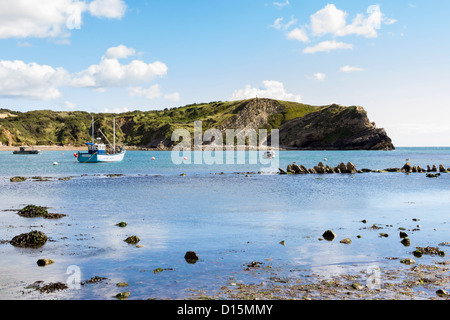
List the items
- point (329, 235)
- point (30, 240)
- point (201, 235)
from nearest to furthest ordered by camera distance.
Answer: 1. point (30, 240)
2. point (329, 235)
3. point (201, 235)

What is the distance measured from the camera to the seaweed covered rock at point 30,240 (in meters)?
21.3

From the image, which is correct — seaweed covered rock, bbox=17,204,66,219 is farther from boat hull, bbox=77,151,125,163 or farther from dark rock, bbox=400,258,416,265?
boat hull, bbox=77,151,125,163

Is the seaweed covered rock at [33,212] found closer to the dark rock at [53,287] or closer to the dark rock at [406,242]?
the dark rock at [53,287]

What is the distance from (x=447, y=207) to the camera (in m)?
36.4

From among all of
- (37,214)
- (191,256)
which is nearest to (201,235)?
(191,256)

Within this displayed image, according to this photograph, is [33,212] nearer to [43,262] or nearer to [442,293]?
[43,262]

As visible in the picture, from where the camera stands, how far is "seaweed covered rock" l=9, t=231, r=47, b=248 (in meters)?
21.3

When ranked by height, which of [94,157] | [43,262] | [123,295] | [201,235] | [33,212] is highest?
[94,157]

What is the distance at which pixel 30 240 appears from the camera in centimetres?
2173

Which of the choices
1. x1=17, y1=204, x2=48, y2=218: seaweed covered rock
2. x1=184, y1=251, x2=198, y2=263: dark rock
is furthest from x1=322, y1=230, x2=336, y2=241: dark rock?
x1=17, y1=204, x2=48, y2=218: seaweed covered rock

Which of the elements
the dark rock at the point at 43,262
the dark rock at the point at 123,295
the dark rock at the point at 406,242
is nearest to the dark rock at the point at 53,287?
the dark rock at the point at 123,295
